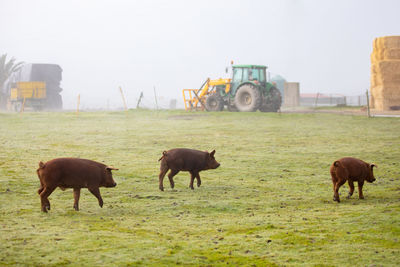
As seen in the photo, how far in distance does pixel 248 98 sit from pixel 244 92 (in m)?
0.54

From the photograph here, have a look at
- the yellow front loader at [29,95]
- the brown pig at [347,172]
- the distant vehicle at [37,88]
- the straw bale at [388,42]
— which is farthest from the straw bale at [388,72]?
the distant vehicle at [37,88]

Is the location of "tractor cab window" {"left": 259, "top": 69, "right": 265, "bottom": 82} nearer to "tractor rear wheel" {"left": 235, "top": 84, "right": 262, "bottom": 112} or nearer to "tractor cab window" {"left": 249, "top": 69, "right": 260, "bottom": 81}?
"tractor cab window" {"left": 249, "top": 69, "right": 260, "bottom": 81}

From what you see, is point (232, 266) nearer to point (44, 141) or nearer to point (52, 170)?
point (52, 170)

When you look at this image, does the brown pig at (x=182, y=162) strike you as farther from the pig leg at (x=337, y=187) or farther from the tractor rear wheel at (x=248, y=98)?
the tractor rear wheel at (x=248, y=98)

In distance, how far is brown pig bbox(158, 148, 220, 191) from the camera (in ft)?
35.3

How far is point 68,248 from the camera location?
654 centimetres

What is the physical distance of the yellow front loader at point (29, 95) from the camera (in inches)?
1973

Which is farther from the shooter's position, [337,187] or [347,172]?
[337,187]

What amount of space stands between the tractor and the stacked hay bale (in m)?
6.43

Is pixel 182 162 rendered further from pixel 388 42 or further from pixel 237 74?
pixel 388 42

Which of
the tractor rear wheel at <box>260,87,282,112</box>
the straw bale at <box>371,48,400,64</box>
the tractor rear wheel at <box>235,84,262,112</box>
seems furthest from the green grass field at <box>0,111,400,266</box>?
the straw bale at <box>371,48,400,64</box>

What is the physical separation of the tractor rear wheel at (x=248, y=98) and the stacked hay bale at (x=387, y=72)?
794cm

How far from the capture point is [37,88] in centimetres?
5088

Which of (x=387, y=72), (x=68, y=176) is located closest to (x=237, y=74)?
(x=387, y=72)
